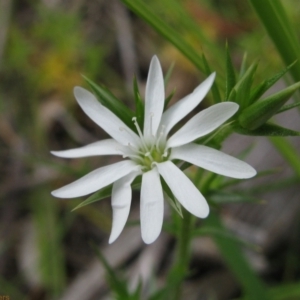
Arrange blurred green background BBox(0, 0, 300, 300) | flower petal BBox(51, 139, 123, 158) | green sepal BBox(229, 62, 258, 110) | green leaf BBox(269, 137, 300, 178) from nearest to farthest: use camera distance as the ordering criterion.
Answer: green sepal BBox(229, 62, 258, 110), flower petal BBox(51, 139, 123, 158), green leaf BBox(269, 137, 300, 178), blurred green background BBox(0, 0, 300, 300)

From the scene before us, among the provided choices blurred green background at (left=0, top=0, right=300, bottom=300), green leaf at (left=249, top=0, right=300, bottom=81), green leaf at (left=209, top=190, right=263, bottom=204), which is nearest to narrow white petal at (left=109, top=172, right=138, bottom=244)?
green leaf at (left=209, top=190, right=263, bottom=204)

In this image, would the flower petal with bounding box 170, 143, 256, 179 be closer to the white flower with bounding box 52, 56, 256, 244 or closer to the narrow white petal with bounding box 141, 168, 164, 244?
the white flower with bounding box 52, 56, 256, 244

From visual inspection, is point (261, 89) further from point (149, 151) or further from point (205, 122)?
point (149, 151)

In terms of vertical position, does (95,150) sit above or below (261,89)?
above

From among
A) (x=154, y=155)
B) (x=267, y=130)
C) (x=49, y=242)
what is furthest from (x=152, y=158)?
(x=49, y=242)

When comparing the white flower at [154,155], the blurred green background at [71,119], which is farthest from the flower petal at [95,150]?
the blurred green background at [71,119]

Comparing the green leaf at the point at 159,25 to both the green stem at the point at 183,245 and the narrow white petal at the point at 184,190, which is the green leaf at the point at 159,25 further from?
the green stem at the point at 183,245
